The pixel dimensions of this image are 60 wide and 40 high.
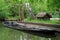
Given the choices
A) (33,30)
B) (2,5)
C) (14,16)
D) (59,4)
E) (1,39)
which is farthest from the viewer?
(14,16)

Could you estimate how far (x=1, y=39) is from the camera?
16281mm

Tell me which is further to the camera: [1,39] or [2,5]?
[2,5]

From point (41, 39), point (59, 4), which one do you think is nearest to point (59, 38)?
point (41, 39)

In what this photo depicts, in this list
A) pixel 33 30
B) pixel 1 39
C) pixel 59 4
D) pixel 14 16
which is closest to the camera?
pixel 1 39

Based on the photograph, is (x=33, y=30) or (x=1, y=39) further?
(x=33, y=30)

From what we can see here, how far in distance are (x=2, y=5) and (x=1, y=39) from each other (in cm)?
2660

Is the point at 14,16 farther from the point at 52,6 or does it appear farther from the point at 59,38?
the point at 59,38

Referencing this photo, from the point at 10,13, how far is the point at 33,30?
24.8m

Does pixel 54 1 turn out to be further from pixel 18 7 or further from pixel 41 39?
pixel 18 7

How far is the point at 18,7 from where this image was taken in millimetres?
44531

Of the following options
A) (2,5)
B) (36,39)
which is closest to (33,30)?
(36,39)

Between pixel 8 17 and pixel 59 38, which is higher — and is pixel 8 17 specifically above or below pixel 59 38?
below

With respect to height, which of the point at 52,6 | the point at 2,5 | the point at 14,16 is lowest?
the point at 14,16

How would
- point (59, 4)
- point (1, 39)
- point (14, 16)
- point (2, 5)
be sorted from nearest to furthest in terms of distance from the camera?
point (1, 39) < point (59, 4) < point (2, 5) < point (14, 16)
